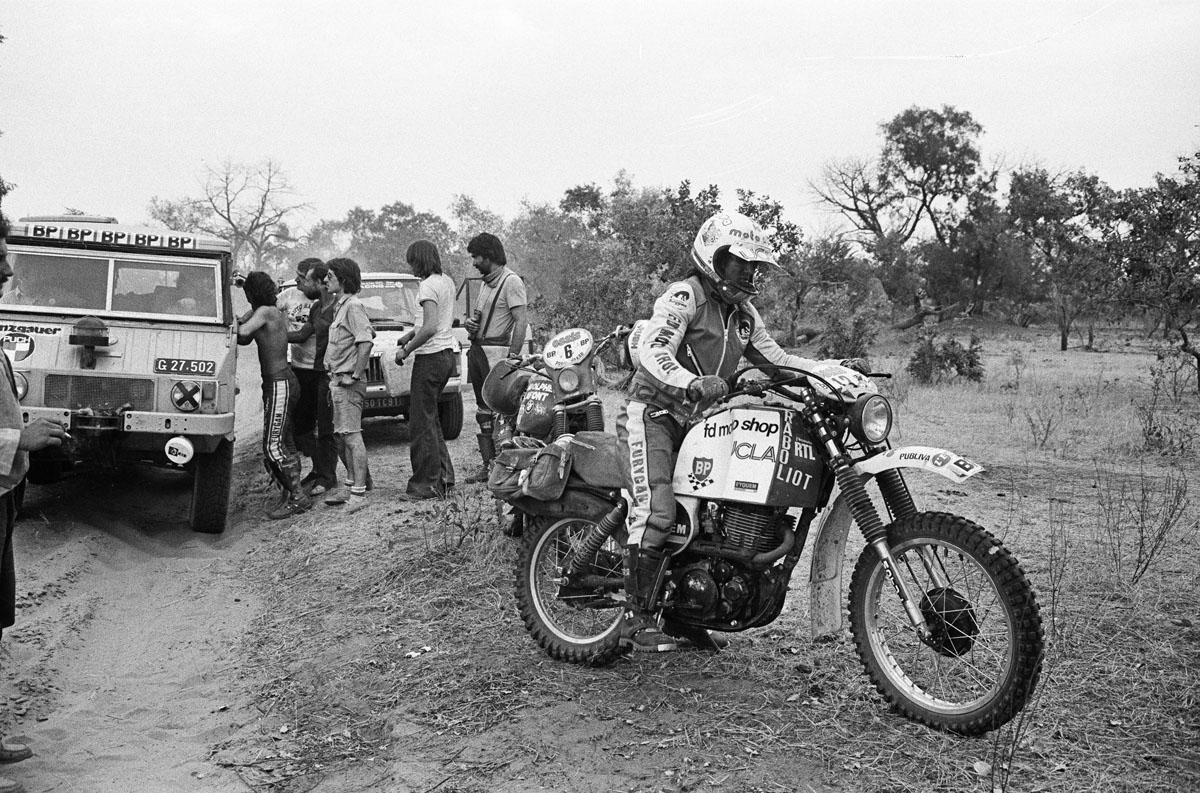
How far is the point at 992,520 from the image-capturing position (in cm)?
652

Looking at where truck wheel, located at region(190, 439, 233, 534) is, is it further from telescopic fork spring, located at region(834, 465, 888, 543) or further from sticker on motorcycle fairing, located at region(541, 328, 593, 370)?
telescopic fork spring, located at region(834, 465, 888, 543)

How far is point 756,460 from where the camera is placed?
3.80m

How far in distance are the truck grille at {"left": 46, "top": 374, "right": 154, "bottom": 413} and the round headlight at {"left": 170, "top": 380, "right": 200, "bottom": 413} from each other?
0.48 feet

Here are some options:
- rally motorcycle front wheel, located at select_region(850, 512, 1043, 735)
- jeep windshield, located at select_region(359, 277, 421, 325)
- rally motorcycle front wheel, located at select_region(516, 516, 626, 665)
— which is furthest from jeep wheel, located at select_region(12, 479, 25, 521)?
jeep windshield, located at select_region(359, 277, 421, 325)

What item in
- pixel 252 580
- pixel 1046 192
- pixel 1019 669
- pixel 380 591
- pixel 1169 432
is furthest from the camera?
pixel 1046 192

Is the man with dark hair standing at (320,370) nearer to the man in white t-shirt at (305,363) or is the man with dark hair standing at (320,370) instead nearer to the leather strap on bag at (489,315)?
the man in white t-shirt at (305,363)

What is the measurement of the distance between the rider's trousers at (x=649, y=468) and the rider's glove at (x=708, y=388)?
457mm

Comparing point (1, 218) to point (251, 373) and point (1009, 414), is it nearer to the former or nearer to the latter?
point (1009, 414)

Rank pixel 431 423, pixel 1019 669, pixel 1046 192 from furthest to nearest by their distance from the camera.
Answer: pixel 1046 192 < pixel 431 423 < pixel 1019 669

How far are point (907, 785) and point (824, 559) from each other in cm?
86

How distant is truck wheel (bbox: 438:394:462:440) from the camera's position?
1077cm

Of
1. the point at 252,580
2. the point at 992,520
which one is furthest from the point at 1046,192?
the point at 252,580

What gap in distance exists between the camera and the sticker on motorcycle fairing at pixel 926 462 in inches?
134

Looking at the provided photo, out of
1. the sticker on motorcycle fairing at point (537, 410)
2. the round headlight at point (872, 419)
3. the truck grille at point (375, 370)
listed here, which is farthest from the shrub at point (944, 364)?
the round headlight at point (872, 419)
